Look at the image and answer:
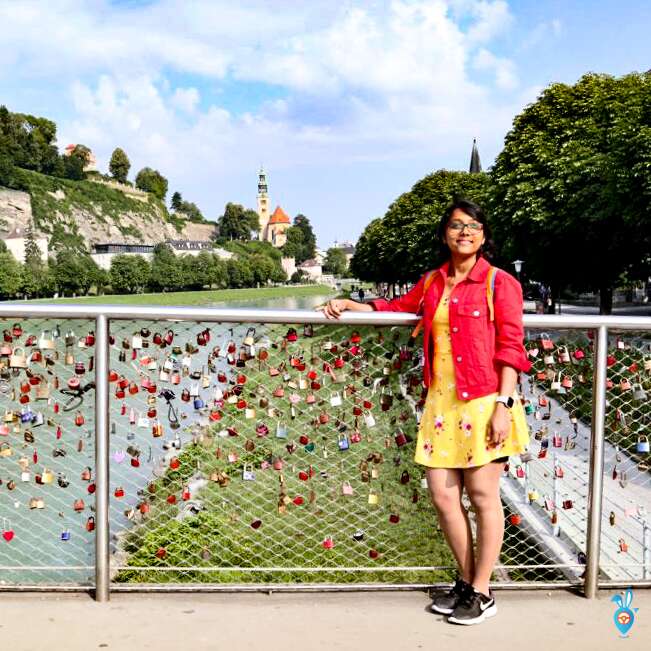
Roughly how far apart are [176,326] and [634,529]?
4448mm

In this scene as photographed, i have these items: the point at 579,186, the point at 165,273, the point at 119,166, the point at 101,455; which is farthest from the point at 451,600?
the point at 119,166

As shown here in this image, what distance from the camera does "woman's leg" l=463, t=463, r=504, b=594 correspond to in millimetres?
3371

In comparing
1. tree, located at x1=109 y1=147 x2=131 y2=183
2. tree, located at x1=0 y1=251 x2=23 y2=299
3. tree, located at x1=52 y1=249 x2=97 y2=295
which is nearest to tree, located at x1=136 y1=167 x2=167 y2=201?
tree, located at x1=109 y1=147 x2=131 y2=183

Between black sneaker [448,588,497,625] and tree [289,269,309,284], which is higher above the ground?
tree [289,269,309,284]

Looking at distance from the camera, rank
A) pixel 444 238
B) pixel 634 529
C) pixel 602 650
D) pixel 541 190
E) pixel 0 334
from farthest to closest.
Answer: pixel 541 190 < pixel 634 529 < pixel 0 334 < pixel 444 238 < pixel 602 650

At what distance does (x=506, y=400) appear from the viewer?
329 cm

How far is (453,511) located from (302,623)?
0.80 meters

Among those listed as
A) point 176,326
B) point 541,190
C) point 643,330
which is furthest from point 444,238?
point 541,190

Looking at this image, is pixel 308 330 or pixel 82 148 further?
pixel 82 148

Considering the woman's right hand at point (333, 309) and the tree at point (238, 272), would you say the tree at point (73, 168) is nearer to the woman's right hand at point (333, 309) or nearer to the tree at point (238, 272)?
the tree at point (238, 272)

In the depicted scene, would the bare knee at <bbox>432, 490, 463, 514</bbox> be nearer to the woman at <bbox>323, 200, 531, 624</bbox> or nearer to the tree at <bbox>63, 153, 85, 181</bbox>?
the woman at <bbox>323, 200, 531, 624</bbox>

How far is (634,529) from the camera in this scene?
645cm

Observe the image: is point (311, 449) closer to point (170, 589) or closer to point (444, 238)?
point (170, 589)

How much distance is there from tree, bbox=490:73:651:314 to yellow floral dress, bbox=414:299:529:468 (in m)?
20.2
